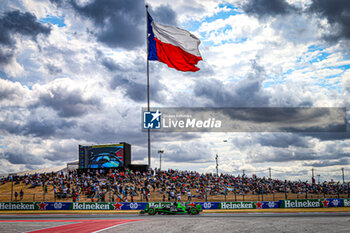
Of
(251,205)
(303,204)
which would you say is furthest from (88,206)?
(303,204)

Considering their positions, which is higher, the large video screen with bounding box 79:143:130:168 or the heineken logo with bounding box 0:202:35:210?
the large video screen with bounding box 79:143:130:168

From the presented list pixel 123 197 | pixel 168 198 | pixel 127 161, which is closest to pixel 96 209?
pixel 123 197

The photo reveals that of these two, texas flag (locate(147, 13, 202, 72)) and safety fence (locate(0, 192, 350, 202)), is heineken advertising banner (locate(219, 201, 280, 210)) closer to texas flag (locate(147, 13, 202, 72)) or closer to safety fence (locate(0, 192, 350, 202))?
safety fence (locate(0, 192, 350, 202))

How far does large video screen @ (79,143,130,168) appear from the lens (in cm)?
5434

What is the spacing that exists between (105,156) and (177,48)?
29.5m

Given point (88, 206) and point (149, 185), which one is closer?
point (88, 206)

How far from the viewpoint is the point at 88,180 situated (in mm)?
47125

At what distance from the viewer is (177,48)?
31.2 metres

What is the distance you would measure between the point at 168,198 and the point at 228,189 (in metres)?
11.6

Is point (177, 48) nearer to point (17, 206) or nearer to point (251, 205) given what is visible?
point (251, 205)

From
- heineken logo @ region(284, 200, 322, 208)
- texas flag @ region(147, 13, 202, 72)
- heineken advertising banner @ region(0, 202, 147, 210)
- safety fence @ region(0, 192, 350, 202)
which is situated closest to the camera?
texas flag @ region(147, 13, 202, 72)

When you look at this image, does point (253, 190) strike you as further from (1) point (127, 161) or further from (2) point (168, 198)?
(1) point (127, 161)

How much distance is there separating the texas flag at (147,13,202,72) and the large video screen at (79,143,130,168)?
86.1 feet

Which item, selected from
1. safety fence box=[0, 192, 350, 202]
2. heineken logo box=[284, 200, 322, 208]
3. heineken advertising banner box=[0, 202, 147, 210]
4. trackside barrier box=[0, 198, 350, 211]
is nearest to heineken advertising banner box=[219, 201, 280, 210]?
trackside barrier box=[0, 198, 350, 211]
